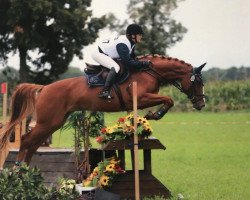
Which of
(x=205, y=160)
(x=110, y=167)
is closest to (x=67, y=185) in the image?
(x=110, y=167)

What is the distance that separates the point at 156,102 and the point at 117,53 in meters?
0.91

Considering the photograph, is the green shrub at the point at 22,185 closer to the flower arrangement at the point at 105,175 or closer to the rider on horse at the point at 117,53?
the flower arrangement at the point at 105,175

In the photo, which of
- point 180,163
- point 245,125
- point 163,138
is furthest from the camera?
point 245,125

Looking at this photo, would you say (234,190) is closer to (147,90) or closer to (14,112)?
(147,90)

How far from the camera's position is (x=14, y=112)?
932cm

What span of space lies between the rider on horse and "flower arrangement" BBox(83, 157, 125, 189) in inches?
39.2

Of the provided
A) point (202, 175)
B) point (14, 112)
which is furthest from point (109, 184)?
point (202, 175)

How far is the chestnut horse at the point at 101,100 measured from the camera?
820 centimetres

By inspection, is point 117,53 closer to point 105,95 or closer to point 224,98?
point 105,95

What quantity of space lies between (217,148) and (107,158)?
9.25 meters

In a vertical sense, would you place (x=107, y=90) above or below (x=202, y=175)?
above

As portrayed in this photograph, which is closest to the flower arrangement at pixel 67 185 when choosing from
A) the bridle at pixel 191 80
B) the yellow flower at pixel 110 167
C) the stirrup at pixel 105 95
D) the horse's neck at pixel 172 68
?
the yellow flower at pixel 110 167

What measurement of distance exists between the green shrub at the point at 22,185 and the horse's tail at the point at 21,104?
6.37 ft

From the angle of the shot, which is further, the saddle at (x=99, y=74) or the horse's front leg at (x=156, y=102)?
the saddle at (x=99, y=74)
